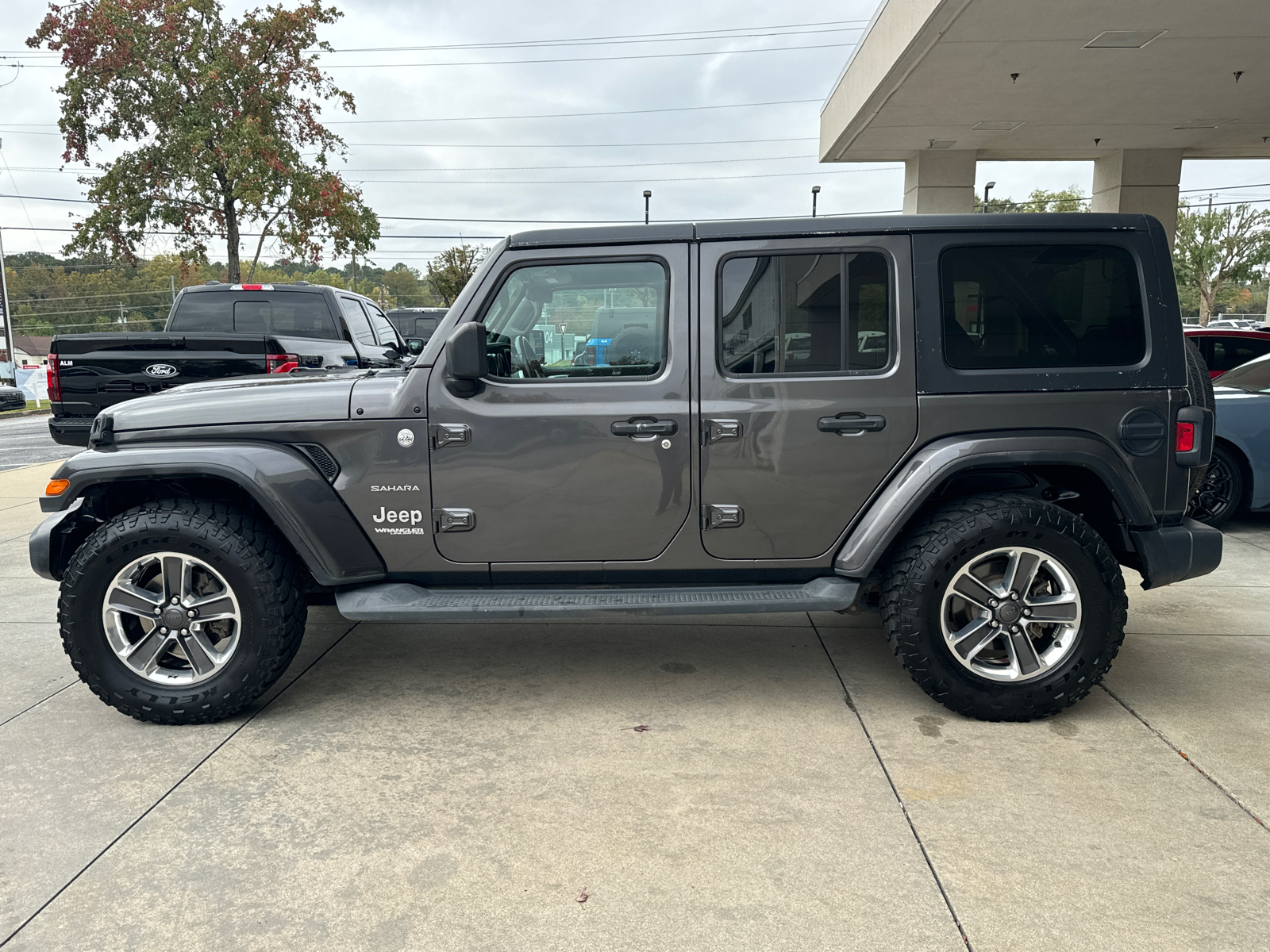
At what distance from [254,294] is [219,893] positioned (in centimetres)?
801

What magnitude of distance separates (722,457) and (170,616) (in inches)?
89.7

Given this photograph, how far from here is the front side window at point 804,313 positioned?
12.0 ft

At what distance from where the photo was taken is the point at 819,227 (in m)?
3.63

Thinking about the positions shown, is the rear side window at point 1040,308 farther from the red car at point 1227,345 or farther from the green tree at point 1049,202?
the green tree at point 1049,202

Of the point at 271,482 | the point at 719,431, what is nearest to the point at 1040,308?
the point at 719,431

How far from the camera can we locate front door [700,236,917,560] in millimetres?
3615

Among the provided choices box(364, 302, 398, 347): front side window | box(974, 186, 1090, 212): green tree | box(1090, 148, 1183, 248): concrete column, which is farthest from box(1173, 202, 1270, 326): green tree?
box(364, 302, 398, 347): front side window

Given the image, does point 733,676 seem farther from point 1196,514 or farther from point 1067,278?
point 1196,514

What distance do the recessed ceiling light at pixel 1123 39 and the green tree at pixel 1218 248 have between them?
4388cm

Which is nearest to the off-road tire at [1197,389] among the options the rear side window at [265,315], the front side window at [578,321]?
the front side window at [578,321]

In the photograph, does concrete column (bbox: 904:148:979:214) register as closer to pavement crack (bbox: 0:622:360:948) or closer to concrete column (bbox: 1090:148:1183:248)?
concrete column (bbox: 1090:148:1183:248)

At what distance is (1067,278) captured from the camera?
365 cm

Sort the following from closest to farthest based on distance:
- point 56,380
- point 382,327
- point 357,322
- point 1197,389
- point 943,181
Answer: point 1197,389 < point 56,380 < point 357,322 < point 382,327 < point 943,181

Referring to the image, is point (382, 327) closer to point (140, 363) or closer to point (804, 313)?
point (140, 363)
